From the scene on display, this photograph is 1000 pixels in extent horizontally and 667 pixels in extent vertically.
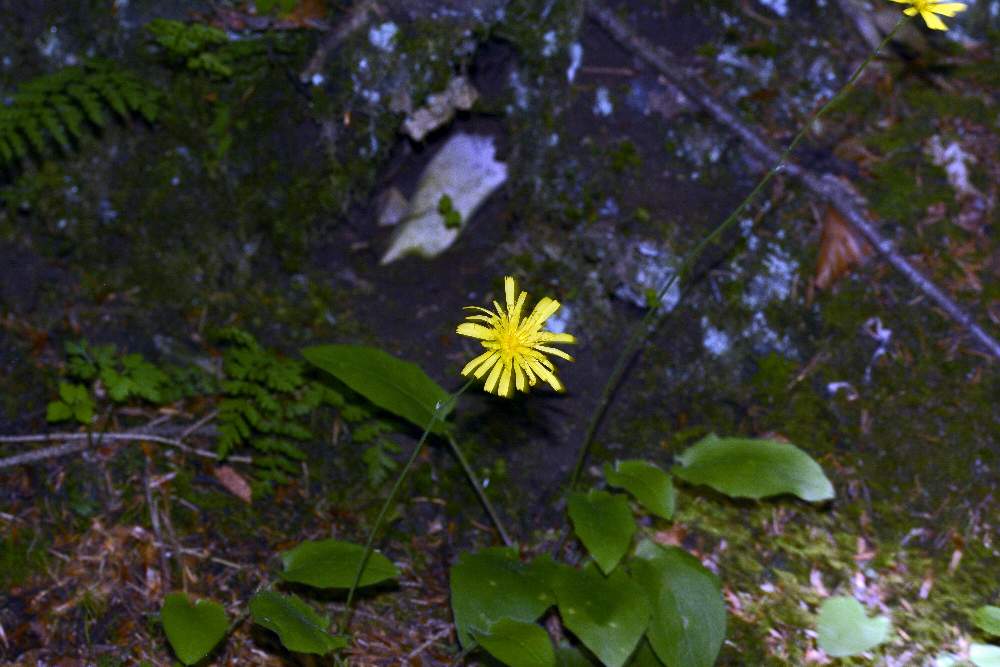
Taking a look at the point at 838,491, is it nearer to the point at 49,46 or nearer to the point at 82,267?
the point at 82,267

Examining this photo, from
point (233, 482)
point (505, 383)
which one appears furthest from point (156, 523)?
point (505, 383)

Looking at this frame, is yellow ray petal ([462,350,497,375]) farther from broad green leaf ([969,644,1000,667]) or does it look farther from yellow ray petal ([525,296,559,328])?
broad green leaf ([969,644,1000,667])

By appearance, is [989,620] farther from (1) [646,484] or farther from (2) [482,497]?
(2) [482,497]

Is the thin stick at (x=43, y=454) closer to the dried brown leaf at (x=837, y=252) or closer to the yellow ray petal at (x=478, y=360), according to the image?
the yellow ray petal at (x=478, y=360)

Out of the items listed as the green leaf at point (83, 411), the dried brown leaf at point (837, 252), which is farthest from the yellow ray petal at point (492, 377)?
the dried brown leaf at point (837, 252)

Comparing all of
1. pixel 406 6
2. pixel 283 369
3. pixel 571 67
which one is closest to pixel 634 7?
pixel 571 67

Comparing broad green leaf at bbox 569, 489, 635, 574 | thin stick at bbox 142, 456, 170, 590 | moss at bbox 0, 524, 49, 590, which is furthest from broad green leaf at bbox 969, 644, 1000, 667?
moss at bbox 0, 524, 49, 590
